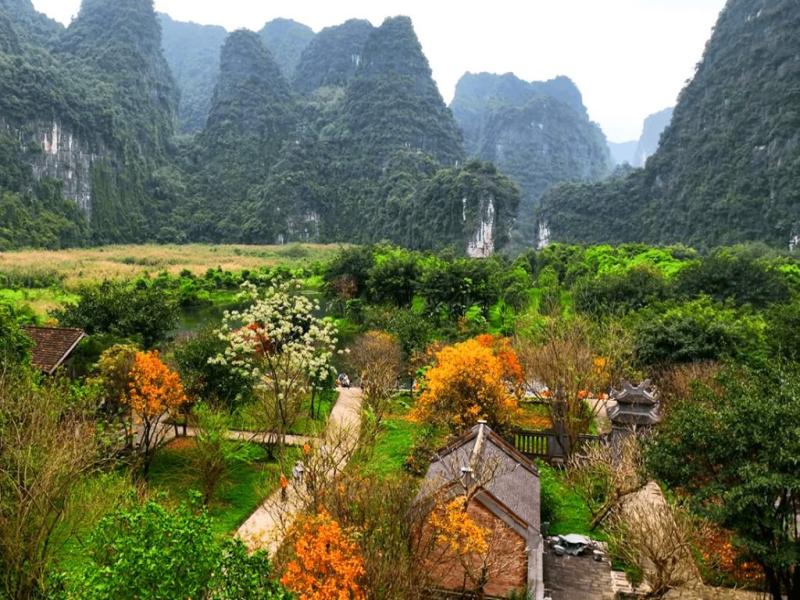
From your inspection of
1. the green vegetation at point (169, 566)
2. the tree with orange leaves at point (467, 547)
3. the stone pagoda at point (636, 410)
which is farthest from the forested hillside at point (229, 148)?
the green vegetation at point (169, 566)

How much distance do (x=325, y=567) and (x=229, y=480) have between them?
9490 millimetres

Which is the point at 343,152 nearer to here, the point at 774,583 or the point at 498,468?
the point at 498,468

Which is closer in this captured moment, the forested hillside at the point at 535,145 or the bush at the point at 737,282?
the bush at the point at 737,282

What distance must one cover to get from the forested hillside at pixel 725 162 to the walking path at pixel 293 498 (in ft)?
211

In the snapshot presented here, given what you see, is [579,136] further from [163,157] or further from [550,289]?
[550,289]

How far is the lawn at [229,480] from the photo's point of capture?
14.1m

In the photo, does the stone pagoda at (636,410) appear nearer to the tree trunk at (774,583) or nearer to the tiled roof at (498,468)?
the tiled roof at (498,468)

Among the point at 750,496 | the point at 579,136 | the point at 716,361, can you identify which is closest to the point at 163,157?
the point at 579,136

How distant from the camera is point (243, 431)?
65.5 ft

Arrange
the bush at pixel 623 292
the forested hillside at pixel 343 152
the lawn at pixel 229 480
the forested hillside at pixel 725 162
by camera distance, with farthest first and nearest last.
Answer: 1. the forested hillside at pixel 343 152
2. the forested hillside at pixel 725 162
3. the bush at pixel 623 292
4. the lawn at pixel 229 480

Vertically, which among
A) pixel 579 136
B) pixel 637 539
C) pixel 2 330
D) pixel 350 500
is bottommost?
pixel 637 539

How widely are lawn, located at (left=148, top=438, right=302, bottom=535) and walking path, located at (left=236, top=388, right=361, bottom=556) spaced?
345 mm

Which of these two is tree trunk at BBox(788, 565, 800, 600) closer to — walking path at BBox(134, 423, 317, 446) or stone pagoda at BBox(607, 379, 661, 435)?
stone pagoda at BBox(607, 379, 661, 435)

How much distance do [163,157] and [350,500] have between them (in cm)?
13070
